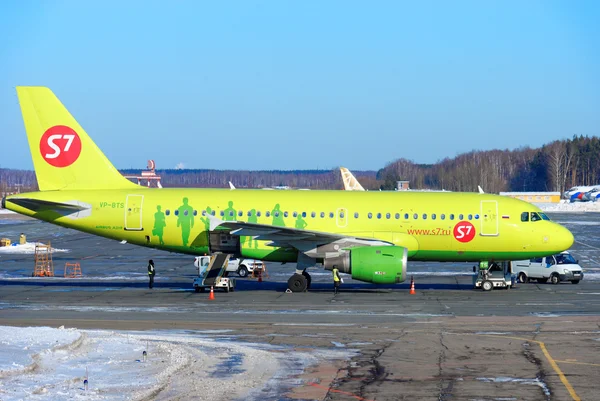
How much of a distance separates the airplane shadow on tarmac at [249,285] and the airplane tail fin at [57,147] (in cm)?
513

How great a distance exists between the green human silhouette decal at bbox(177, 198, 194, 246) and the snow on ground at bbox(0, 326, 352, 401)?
13.5m

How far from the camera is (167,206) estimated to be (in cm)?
3803

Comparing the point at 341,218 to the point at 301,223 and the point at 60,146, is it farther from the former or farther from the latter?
the point at 60,146

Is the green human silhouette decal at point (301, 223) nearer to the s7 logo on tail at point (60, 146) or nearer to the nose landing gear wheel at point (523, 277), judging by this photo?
the s7 logo on tail at point (60, 146)

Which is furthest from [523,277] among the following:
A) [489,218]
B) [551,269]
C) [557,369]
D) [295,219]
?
[557,369]

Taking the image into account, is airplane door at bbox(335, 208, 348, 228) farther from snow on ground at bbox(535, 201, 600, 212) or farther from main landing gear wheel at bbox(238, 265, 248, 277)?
snow on ground at bbox(535, 201, 600, 212)

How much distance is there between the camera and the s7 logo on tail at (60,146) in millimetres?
38969

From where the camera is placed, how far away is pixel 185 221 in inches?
1490

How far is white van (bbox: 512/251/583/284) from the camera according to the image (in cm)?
4197

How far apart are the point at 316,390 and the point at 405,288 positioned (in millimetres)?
22532

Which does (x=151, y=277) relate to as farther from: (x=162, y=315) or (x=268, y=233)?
(x=162, y=315)

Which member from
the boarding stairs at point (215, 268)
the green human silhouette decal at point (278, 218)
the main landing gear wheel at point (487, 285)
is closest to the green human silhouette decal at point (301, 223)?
the green human silhouette decal at point (278, 218)

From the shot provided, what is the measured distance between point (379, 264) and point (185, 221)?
8.92 meters

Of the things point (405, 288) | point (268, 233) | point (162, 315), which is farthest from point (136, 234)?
point (405, 288)
